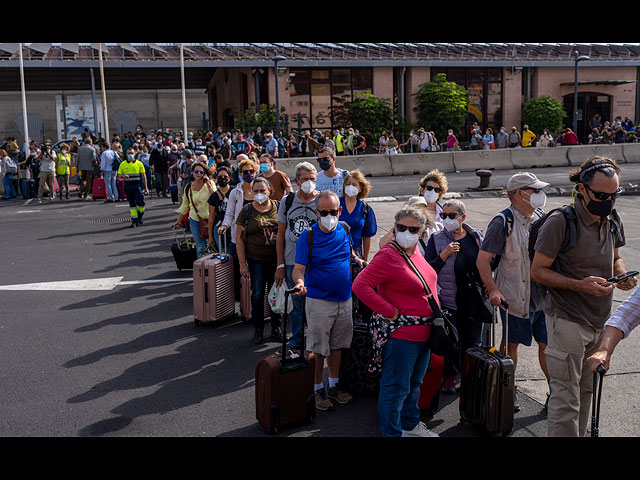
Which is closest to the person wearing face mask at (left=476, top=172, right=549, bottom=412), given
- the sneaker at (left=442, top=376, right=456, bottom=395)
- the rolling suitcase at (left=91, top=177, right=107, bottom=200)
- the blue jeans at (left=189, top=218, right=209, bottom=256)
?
the sneaker at (left=442, top=376, right=456, bottom=395)

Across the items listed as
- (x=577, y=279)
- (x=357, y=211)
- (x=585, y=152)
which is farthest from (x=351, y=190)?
(x=585, y=152)

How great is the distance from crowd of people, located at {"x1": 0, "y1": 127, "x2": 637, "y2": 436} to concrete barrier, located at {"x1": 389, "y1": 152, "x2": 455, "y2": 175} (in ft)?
60.1

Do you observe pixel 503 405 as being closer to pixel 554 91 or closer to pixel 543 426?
pixel 543 426

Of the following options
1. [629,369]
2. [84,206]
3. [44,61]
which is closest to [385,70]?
[44,61]

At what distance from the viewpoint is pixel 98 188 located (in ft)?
70.0

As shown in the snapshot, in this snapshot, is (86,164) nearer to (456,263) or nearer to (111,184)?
(111,184)

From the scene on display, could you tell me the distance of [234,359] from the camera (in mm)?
6551

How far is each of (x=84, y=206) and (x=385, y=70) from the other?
2432 cm

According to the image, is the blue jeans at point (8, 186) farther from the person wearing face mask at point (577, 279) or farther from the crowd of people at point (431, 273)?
the person wearing face mask at point (577, 279)

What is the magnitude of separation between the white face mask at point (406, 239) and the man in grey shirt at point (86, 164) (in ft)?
62.3

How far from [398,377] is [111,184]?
17.9 meters

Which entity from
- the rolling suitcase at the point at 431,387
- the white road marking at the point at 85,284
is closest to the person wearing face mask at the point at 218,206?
the white road marking at the point at 85,284


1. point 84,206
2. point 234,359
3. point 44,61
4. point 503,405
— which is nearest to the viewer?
point 503,405

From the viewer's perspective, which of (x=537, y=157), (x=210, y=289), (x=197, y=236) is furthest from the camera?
(x=537, y=157)
